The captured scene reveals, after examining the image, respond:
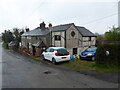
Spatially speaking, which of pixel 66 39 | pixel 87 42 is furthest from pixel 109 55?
pixel 87 42

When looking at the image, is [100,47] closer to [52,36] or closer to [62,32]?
[62,32]

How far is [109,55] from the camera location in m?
7.38

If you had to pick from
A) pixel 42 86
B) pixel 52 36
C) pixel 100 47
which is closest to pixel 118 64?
pixel 100 47

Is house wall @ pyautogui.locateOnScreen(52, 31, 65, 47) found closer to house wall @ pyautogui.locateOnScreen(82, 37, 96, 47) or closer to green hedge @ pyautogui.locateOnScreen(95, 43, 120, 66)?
house wall @ pyautogui.locateOnScreen(82, 37, 96, 47)

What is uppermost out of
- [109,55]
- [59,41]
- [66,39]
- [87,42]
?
[66,39]

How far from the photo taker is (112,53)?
23.9 feet

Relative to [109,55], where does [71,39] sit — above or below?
above

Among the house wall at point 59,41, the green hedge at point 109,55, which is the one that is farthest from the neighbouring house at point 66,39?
the green hedge at point 109,55

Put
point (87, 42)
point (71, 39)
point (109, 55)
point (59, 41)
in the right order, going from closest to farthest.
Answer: point (109, 55) → point (71, 39) → point (59, 41) → point (87, 42)

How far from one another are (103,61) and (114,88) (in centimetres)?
333

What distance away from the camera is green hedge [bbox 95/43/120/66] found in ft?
23.5

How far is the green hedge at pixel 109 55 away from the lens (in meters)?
7.16

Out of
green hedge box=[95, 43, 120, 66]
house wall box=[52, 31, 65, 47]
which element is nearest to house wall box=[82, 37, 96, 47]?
house wall box=[52, 31, 65, 47]

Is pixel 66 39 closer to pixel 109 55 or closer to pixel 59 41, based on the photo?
pixel 59 41
